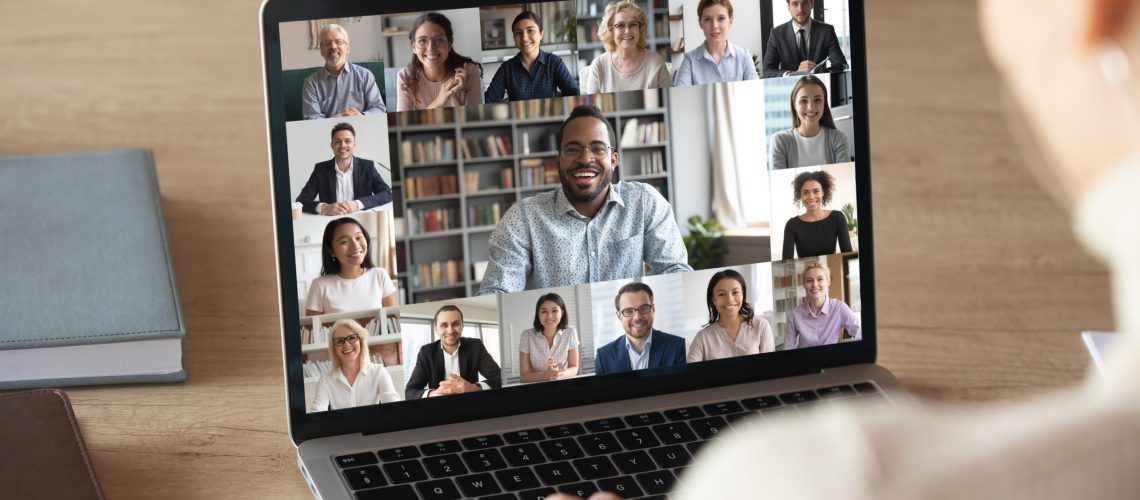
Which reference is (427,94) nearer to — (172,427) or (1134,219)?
(172,427)

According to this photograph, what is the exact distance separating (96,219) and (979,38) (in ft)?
3.16

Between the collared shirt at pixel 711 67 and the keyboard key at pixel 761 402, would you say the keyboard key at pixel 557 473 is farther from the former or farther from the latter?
the collared shirt at pixel 711 67

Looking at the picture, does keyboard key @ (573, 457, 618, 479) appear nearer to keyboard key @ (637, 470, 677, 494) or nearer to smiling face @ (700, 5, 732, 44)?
keyboard key @ (637, 470, 677, 494)

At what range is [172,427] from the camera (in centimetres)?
88

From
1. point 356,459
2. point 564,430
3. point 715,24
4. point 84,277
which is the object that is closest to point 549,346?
point 564,430

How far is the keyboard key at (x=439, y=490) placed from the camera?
0.72m

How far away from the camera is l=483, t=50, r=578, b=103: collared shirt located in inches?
32.3

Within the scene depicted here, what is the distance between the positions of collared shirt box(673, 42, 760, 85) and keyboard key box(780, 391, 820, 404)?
0.84 feet

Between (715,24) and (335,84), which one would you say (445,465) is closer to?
(335,84)

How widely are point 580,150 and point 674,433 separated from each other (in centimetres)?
23

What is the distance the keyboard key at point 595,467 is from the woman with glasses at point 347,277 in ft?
0.61

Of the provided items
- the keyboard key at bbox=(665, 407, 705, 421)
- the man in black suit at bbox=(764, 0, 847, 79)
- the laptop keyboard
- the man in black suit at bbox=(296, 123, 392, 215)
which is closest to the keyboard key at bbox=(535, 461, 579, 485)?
the laptop keyboard

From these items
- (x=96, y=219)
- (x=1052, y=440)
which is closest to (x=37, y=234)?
(x=96, y=219)

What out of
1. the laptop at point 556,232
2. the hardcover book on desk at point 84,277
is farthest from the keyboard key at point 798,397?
the hardcover book on desk at point 84,277
